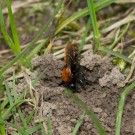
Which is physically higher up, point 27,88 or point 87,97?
point 27,88

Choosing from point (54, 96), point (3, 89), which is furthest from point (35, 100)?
point (3, 89)

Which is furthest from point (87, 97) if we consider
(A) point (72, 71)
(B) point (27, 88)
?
(B) point (27, 88)

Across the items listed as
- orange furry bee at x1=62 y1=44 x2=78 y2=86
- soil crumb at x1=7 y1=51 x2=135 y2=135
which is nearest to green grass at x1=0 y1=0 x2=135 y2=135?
soil crumb at x1=7 y1=51 x2=135 y2=135

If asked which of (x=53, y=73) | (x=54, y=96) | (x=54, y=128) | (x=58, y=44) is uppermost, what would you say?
(x=58, y=44)

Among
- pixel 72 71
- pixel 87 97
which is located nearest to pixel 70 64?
pixel 72 71

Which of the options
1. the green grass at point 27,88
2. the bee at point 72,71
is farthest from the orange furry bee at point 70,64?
the green grass at point 27,88

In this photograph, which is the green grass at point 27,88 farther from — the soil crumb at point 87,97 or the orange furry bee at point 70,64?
the orange furry bee at point 70,64

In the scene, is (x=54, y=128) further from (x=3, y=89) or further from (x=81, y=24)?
(x=81, y=24)

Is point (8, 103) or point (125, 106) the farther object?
point (8, 103)

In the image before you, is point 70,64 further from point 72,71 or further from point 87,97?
point 87,97
